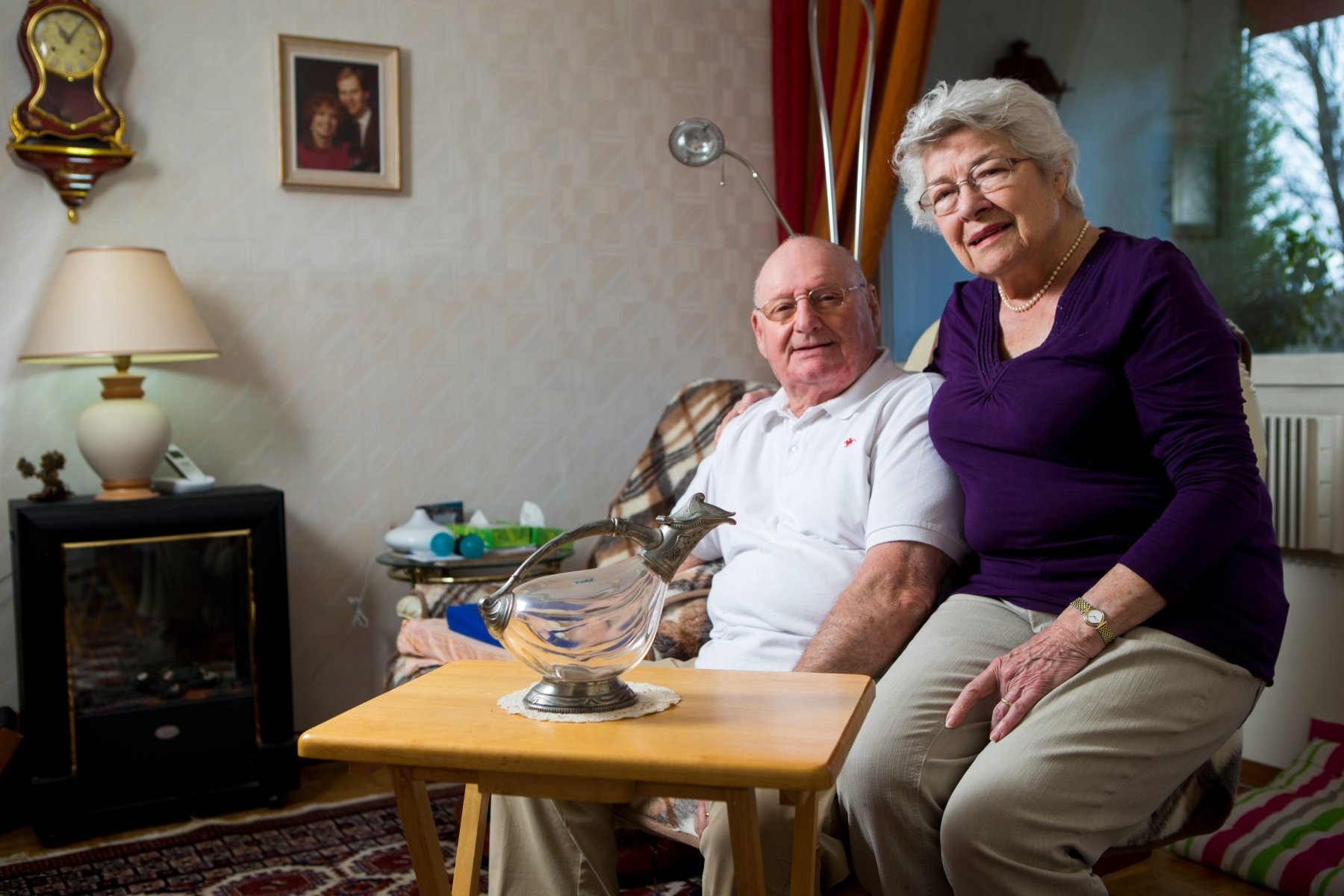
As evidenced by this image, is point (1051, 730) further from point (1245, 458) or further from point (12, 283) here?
point (12, 283)

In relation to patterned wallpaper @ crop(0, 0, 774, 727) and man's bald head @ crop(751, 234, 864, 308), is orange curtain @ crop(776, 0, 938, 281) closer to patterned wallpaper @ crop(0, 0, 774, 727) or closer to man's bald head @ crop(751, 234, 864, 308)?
patterned wallpaper @ crop(0, 0, 774, 727)

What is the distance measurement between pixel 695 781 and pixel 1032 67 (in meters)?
2.47

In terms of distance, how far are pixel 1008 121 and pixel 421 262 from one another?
71.0 inches

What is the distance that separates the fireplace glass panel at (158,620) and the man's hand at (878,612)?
60.3 inches

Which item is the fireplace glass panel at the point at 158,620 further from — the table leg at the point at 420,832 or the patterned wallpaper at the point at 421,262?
the table leg at the point at 420,832

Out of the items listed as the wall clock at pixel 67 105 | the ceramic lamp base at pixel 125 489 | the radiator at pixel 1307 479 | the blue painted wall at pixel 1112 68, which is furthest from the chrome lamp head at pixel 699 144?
the ceramic lamp base at pixel 125 489

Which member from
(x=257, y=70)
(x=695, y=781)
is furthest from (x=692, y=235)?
(x=695, y=781)

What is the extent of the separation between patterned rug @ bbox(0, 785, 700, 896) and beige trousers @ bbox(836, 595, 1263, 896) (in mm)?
789

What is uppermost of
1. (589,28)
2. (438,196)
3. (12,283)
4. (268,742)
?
(589,28)

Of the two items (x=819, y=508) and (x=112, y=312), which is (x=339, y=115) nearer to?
(x=112, y=312)

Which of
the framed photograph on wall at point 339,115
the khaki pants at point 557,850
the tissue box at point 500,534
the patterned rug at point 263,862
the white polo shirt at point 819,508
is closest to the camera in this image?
the khaki pants at point 557,850

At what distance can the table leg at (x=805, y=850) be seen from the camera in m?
1.07

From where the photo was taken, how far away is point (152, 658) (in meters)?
2.44

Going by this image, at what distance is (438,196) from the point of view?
9.62 feet
